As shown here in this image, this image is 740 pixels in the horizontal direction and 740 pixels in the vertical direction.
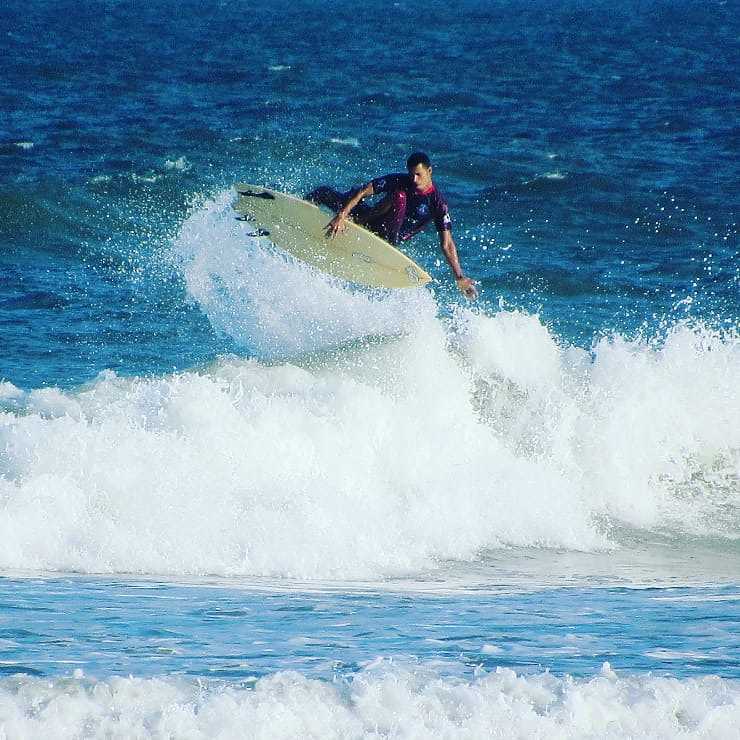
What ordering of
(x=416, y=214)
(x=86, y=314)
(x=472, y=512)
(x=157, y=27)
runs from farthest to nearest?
(x=157, y=27) < (x=86, y=314) < (x=416, y=214) < (x=472, y=512)

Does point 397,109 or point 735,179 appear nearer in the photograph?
point 735,179

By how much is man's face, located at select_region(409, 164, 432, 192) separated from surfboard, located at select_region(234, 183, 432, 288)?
0.63 meters

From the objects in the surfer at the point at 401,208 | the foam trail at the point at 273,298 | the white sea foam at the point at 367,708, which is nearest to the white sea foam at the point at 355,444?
the foam trail at the point at 273,298

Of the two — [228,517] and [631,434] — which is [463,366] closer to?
[631,434]

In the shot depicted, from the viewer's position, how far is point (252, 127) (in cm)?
2894

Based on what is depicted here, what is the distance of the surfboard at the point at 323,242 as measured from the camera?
37.9 ft

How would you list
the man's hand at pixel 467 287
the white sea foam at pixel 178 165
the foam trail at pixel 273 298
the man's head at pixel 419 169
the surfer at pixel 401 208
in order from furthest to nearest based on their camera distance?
the white sea foam at pixel 178 165
the foam trail at pixel 273 298
the surfer at pixel 401 208
the man's head at pixel 419 169
the man's hand at pixel 467 287

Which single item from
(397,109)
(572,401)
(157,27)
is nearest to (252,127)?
(397,109)

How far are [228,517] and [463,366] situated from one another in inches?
159

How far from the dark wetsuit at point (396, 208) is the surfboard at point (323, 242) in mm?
158

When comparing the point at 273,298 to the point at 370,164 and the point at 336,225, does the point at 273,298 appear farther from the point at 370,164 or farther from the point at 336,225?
the point at 370,164

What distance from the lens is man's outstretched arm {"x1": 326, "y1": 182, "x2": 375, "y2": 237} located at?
11.1 metres

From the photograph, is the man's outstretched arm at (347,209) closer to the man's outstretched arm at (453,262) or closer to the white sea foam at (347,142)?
the man's outstretched arm at (453,262)

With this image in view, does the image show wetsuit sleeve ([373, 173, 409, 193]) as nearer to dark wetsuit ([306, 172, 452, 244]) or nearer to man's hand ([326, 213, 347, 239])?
dark wetsuit ([306, 172, 452, 244])
